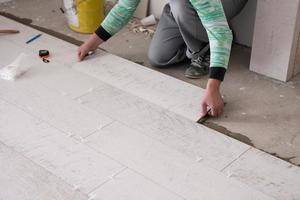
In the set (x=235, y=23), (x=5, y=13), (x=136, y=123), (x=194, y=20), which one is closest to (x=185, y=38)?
(x=194, y=20)

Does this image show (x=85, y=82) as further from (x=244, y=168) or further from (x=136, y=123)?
(x=244, y=168)

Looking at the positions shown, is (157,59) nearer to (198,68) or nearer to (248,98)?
(198,68)

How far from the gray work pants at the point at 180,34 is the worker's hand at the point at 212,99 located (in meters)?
0.45

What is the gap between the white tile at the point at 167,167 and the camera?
5.19ft

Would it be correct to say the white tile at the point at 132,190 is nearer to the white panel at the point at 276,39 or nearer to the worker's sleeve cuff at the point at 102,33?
the worker's sleeve cuff at the point at 102,33

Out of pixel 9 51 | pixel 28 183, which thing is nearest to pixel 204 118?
pixel 28 183

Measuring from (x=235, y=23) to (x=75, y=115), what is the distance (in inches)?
44.6

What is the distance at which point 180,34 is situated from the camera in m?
2.46

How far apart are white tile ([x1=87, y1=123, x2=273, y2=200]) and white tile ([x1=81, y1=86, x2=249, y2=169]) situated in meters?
0.05

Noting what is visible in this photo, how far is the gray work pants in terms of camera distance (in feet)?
7.43

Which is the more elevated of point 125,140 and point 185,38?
point 185,38

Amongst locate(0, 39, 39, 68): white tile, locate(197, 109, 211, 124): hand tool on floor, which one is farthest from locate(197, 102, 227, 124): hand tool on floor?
locate(0, 39, 39, 68): white tile

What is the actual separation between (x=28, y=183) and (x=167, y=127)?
61cm

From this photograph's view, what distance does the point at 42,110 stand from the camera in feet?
6.69
